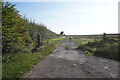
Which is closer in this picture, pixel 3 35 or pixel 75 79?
pixel 75 79

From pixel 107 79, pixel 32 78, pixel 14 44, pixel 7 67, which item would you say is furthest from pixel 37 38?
pixel 107 79

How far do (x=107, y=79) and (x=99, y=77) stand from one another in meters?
0.25

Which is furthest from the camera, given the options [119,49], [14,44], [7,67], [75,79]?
[119,49]

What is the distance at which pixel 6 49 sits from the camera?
4.08m

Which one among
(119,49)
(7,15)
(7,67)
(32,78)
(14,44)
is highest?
Answer: (7,15)

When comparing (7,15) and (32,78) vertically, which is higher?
(7,15)

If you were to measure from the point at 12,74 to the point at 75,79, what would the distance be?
Result: 2256mm

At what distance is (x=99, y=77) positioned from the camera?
2.88 meters

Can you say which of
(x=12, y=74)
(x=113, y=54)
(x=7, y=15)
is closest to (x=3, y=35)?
(x=7, y=15)

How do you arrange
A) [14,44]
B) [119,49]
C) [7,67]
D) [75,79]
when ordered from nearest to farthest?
[75,79], [7,67], [14,44], [119,49]

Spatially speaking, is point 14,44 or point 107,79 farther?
point 14,44

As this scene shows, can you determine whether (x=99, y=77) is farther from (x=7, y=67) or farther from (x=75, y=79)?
(x=7, y=67)

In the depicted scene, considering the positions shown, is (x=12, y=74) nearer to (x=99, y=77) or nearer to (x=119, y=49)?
(x=99, y=77)

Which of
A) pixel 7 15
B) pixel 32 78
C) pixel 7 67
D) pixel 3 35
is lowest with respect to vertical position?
pixel 32 78
